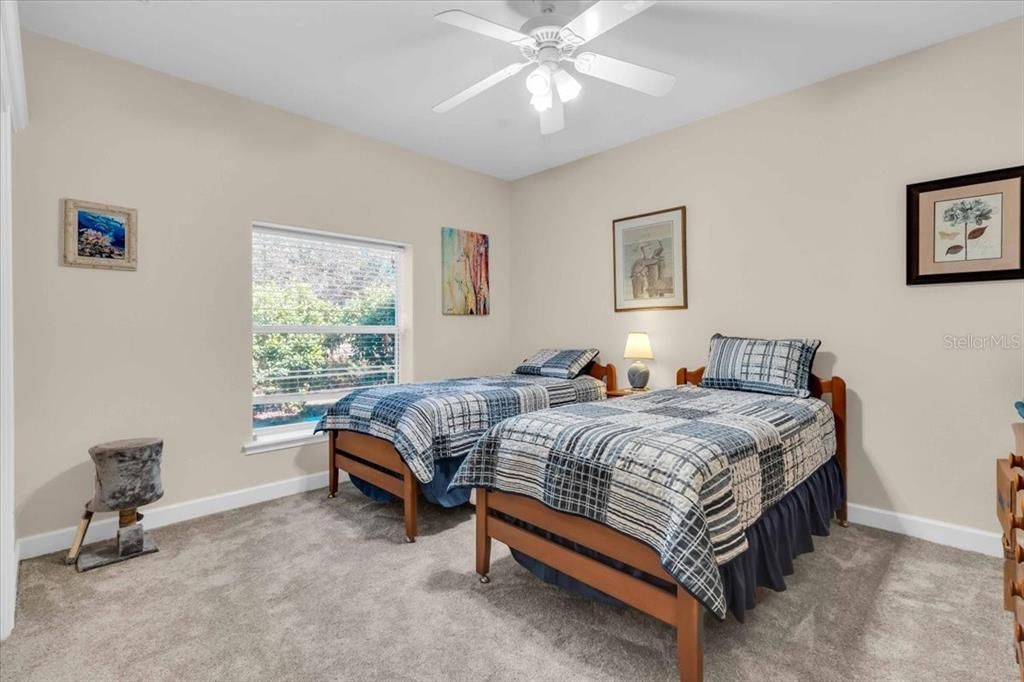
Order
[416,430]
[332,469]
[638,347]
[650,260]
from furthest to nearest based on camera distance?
[650,260] < [638,347] < [332,469] < [416,430]

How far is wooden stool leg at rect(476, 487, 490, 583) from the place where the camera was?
2086 millimetres

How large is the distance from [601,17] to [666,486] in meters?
1.70

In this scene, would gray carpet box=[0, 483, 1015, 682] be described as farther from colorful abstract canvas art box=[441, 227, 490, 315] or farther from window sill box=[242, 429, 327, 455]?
colorful abstract canvas art box=[441, 227, 490, 315]

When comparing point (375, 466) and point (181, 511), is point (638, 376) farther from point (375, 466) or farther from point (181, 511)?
point (181, 511)

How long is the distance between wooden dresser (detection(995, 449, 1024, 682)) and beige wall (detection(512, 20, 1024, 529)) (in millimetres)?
796

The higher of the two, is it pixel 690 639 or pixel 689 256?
pixel 689 256

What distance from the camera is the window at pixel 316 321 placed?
132 inches

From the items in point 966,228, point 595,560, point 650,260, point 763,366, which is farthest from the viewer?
point 650,260

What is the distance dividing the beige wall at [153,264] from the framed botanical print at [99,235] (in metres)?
0.05

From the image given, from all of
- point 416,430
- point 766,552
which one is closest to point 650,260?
point 416,430

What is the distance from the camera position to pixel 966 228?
8.05 ft

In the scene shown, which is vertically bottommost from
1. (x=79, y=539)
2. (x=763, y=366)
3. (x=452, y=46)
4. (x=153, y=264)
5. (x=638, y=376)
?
(x=79, y=539)

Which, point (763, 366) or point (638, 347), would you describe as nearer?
point (763, 366)

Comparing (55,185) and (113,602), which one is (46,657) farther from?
(55,185)
